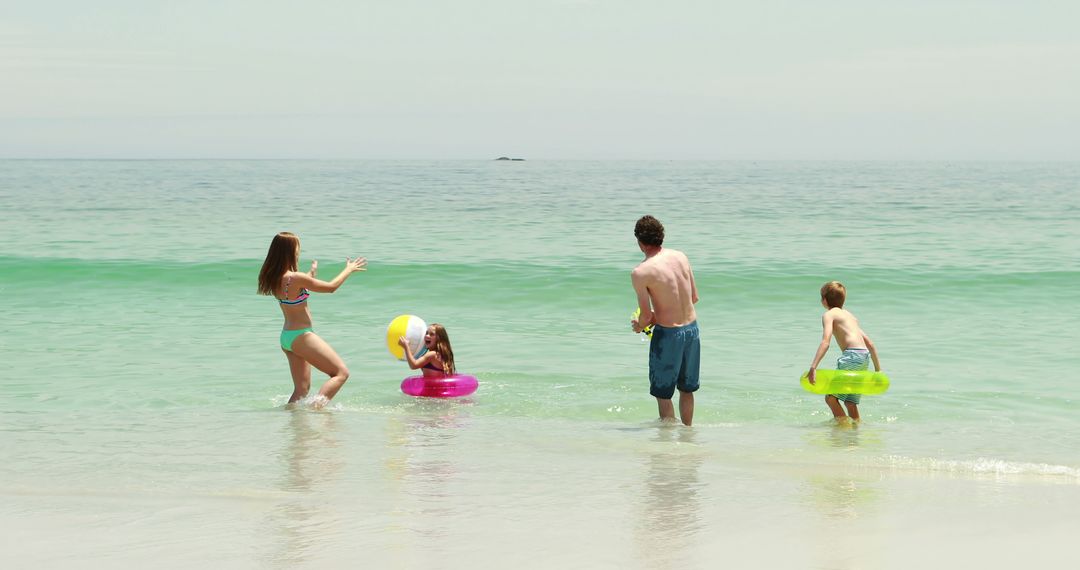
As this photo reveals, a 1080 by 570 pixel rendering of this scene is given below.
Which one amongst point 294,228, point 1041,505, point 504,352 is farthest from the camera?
point 294,228

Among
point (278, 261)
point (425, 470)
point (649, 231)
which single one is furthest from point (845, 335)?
point (278, 261)

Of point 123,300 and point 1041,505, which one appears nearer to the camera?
point 1041,505

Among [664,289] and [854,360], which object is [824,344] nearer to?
[854,360]

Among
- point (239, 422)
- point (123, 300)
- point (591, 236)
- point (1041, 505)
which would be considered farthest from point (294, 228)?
point (1041, 505)

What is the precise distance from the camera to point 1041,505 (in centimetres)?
603

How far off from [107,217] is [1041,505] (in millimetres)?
34543

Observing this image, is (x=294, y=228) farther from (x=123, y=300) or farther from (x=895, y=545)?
(x=895, y=545)

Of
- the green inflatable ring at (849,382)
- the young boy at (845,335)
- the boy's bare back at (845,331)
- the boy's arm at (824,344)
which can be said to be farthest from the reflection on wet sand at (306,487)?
the boy's bare back at (845,331)

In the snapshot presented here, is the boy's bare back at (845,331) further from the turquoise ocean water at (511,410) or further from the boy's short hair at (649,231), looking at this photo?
the boy's short hair at (649,231)

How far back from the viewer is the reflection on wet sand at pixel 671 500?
202 inches

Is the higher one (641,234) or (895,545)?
(641,234)

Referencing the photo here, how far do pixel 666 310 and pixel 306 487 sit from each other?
2938mm

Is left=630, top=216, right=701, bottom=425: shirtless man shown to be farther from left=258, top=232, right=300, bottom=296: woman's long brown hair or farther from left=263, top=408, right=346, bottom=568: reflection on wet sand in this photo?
left=258, top=232, right=300, bottom=296: woman's long brown hair

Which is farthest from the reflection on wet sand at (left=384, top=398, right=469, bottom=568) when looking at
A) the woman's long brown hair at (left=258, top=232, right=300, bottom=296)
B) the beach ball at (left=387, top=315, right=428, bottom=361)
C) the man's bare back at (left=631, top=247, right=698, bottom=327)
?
the man's bare back at (left=631, top=247, right=698, bottom=327)
